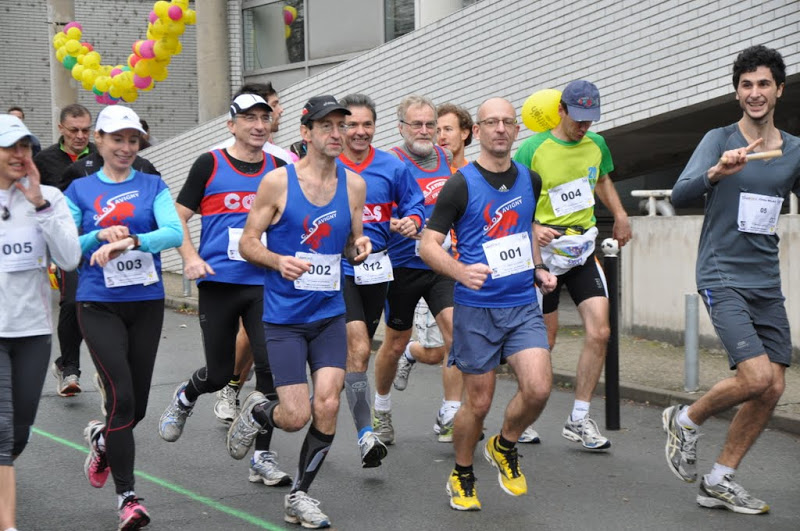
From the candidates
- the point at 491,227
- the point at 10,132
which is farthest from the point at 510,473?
the point at 10,132

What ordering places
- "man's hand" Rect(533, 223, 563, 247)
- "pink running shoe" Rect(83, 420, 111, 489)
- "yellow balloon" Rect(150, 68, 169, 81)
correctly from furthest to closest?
"yellow balloon" Rect(150, 68, 169, 81) → "man's hand" Rect(533, 223, 563, 247) → "pink running shoe" Rect(83, 420, 111, 489)

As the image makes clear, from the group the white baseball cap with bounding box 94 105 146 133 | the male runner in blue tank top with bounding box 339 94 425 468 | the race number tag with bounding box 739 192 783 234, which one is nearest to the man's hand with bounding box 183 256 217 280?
the white baseball cap with bounding box 94 105 146 133

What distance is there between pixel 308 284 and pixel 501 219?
40.5 inches

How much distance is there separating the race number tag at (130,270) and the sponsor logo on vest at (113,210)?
0.18 meters

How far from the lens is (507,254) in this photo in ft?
19.2

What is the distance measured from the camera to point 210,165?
21.8ft

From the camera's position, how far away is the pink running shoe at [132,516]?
17.8ft

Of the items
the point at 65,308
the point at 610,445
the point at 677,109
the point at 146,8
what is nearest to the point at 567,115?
the point at 610,445

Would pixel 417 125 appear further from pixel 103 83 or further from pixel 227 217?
pixel 103 83

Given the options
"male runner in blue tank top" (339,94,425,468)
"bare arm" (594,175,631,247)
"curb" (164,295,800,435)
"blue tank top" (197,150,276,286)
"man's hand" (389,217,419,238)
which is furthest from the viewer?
"curb" (164,295,800,435)

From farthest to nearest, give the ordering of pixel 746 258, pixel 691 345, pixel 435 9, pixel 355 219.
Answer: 1. pixel 435 9
2. pixel 691 345
3. pixel 355 219
4. pixel 746 258

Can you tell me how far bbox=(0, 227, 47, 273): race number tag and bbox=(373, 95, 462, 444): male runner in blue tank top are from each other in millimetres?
2587

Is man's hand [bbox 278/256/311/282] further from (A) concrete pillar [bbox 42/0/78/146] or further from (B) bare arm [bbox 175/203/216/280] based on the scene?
(A) concrete pillar [bbox 42/0/78/146]

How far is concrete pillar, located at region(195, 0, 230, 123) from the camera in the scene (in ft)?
75.7
